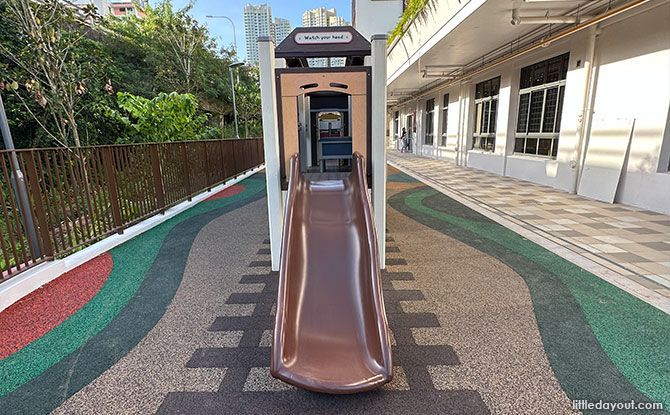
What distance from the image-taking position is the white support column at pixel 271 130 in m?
2.77

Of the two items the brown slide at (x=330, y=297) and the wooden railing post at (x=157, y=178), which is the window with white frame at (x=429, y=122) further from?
the brown slide at (x=330, y=297)

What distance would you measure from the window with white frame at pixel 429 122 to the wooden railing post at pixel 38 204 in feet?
46.1

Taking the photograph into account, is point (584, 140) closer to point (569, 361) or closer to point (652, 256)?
point (652, 256)

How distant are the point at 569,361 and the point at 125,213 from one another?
4.80m

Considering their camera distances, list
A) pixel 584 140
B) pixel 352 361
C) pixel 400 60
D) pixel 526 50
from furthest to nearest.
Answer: pixel 400 60 < pixel 526 50 < pixel 584 140 < pixel 352 361

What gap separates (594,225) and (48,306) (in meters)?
5.93

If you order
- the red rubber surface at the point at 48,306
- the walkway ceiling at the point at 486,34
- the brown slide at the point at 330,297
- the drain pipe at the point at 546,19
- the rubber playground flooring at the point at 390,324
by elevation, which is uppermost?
the walkway ceiling at the point at 486,34

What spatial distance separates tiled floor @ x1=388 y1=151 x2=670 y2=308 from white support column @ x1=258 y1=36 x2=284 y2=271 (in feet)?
10.3

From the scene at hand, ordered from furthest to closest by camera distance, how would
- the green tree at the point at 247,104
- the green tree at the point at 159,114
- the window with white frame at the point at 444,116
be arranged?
the green tree at the point at 247,104 < the window with white frame at the point at 444,116 < the green tree at the point at 159,114

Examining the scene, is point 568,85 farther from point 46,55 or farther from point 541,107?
point 46,55

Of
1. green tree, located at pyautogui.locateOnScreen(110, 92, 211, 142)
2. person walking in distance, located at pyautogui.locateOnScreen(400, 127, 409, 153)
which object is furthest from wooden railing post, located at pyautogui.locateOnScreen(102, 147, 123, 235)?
person walking in distance, located at pyautogui.locateOnScreen(400, 127, 409, 153)

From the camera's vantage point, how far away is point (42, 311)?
2.39 m

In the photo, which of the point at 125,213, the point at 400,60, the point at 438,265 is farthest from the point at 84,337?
the point at 400,60

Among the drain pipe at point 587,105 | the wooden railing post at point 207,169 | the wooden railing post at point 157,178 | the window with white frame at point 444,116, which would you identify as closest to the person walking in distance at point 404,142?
the window with white frame at point 444,116
